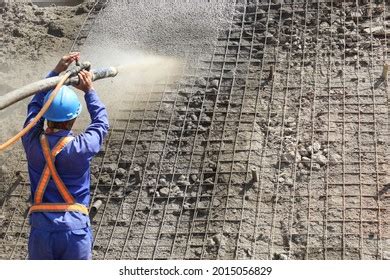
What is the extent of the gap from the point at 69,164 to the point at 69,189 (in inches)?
6.8

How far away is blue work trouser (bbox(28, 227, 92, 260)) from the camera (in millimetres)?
3627

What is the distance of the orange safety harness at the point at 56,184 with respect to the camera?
3.55 m

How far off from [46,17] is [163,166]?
2.81 meters

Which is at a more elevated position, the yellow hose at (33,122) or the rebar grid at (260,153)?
the yellow hose at (33,122)

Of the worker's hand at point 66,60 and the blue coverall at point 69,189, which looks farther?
the worker's hand at point 66,60

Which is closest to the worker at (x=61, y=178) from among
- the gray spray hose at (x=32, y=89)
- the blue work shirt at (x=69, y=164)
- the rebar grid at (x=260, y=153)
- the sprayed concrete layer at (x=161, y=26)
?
the blue work shirt at (x=69, y=164)

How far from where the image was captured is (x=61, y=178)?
3.61 m

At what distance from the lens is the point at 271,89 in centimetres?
572

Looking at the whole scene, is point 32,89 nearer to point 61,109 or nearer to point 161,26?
point 61,109

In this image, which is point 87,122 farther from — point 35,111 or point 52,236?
point 52,236

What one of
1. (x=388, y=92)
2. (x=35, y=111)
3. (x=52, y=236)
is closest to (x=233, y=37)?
(x=388, y=92)

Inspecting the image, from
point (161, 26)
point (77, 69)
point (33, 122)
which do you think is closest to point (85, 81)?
point (77, 69)

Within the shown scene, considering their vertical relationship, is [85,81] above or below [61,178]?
above

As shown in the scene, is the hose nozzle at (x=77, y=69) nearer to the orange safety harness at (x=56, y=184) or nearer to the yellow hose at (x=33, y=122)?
the yellow hose at (x=33, y=122)
